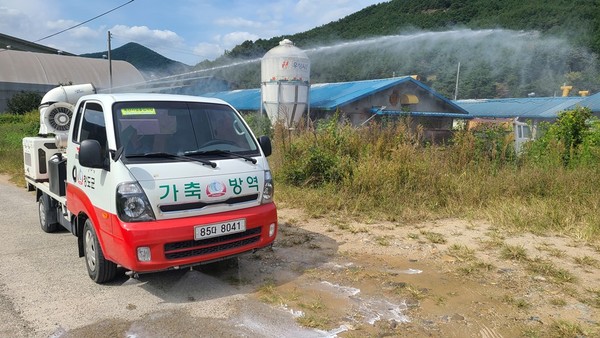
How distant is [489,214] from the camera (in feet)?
21.9

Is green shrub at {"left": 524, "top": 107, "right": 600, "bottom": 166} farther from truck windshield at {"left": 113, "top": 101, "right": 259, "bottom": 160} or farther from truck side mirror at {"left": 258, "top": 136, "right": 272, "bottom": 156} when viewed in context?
truck windshield at {"left": 113, "top": 101, "right": 259, "bottom": 160}

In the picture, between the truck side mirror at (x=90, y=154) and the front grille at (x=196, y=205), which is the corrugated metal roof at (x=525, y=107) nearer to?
the front grille at (x=196, y=205)

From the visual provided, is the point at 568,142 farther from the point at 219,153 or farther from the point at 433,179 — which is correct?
the point at 219,153

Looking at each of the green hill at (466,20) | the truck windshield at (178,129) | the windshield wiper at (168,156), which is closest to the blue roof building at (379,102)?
the truck windshield at (178,129)

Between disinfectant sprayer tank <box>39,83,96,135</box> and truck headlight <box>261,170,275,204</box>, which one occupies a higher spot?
disinfectant sprayer tank <box>39,83,96,135</box>

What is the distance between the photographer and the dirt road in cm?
359

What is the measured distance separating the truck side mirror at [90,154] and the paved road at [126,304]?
1.30 meters

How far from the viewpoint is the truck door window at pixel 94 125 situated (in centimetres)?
434

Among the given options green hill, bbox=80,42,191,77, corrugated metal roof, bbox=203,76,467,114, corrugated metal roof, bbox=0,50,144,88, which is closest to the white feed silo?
corrugated metal roof, bbox=203,76,467,114

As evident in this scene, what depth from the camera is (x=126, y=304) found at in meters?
4.01

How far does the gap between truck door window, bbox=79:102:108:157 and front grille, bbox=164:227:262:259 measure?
117 cm

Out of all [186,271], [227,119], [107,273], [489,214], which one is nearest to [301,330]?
[186,271]

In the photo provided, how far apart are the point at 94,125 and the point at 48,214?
2492mm

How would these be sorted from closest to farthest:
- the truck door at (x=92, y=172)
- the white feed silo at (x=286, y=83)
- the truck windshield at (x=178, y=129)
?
1. the truck door at (x=92, y=172)
2. the truck windshield at (x=178, y=129)
3. the white feed silo at (x=286, y=83)
